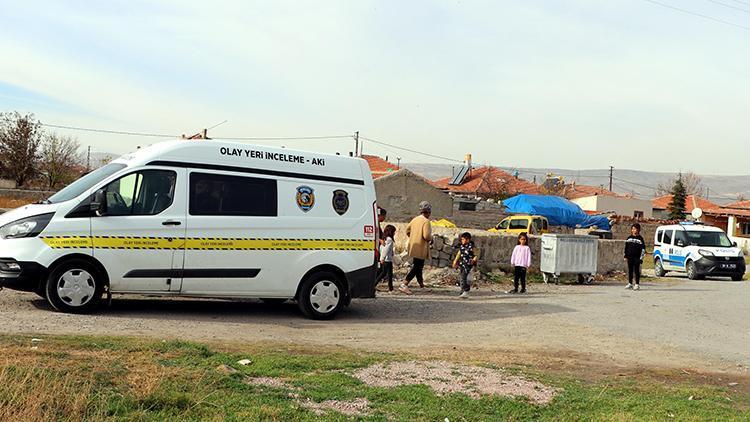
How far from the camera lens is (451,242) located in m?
17.1

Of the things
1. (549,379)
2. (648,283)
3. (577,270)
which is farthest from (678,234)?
(549,379)

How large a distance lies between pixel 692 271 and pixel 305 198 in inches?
678

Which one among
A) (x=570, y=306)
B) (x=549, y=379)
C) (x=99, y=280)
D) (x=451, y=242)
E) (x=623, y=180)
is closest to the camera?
(x=549, y=379)

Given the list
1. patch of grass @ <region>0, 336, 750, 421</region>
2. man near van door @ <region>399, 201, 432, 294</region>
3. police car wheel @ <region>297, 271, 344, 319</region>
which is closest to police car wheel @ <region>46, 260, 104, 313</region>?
patch of grass @ <region>0, 336, 750, 421</region>

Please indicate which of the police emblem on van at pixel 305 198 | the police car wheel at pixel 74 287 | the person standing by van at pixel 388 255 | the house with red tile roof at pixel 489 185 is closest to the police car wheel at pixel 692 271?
the person standing by van at pixel 388 255

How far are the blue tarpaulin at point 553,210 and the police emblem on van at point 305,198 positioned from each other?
29.7 meters

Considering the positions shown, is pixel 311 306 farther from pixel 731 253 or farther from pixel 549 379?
pixel 731 253

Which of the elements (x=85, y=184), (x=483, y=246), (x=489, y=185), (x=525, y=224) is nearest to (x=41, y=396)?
(x=85, y=184)

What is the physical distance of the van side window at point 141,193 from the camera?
9711mm

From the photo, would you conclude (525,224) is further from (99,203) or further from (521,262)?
(99,203)

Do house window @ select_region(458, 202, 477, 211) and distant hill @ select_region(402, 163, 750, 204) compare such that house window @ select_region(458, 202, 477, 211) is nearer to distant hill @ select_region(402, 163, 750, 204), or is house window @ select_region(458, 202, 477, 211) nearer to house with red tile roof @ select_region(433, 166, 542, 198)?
house with red tile roof @ select_region(433, 166, 542, 198)

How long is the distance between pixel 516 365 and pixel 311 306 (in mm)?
3519

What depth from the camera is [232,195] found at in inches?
402

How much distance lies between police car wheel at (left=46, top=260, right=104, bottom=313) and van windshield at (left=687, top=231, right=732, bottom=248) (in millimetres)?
20077
